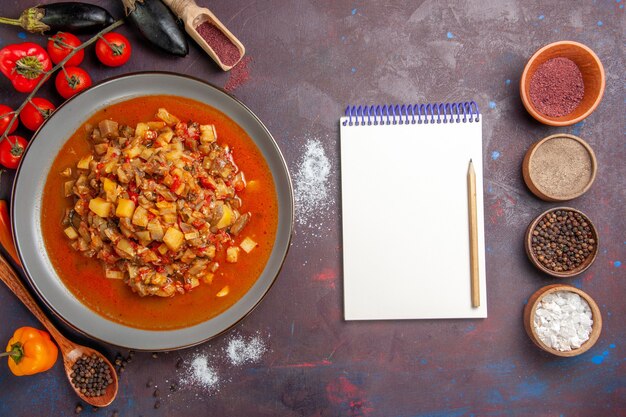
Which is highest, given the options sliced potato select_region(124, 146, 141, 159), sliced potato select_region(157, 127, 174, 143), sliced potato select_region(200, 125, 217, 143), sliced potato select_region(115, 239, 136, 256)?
sliced potato select_region(200, 125, 217, 143)

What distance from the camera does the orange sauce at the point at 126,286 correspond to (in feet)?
11.3

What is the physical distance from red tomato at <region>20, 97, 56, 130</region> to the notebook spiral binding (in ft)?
6.93

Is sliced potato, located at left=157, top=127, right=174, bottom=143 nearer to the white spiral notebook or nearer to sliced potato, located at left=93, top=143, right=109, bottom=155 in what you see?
sliced potato, located at left=93, top=143, right=109, bottom=155

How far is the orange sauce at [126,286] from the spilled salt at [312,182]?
0.26m

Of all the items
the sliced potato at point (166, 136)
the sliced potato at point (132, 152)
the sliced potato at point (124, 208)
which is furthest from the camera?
the sliced potato at point (166, 136)

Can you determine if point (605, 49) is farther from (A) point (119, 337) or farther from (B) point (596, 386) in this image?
(A) point (119, 337)

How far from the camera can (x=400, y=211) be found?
3.66 metres

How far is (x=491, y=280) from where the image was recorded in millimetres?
3691

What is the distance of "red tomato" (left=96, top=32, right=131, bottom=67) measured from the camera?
341 centimetres

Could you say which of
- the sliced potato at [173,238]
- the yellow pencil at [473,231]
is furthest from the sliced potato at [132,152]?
the yellow pencil at [473,231]

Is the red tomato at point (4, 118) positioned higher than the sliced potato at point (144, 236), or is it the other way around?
the sliced potato at point (144, 236)

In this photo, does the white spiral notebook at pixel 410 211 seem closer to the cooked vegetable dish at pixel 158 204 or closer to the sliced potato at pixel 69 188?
the cooked vegetable dish at pixel 158 204

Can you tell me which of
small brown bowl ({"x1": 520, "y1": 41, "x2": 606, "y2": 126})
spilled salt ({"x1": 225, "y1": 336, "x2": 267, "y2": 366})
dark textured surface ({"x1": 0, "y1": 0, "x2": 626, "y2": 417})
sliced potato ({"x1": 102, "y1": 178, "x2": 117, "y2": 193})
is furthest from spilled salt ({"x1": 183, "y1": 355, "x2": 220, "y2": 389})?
small brown bowl ({"x1": 520, "y1": 41, "x2": 606, "y2": 126})

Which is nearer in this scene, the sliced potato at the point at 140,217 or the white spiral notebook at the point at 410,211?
the sliced potato at the point at 140,217
